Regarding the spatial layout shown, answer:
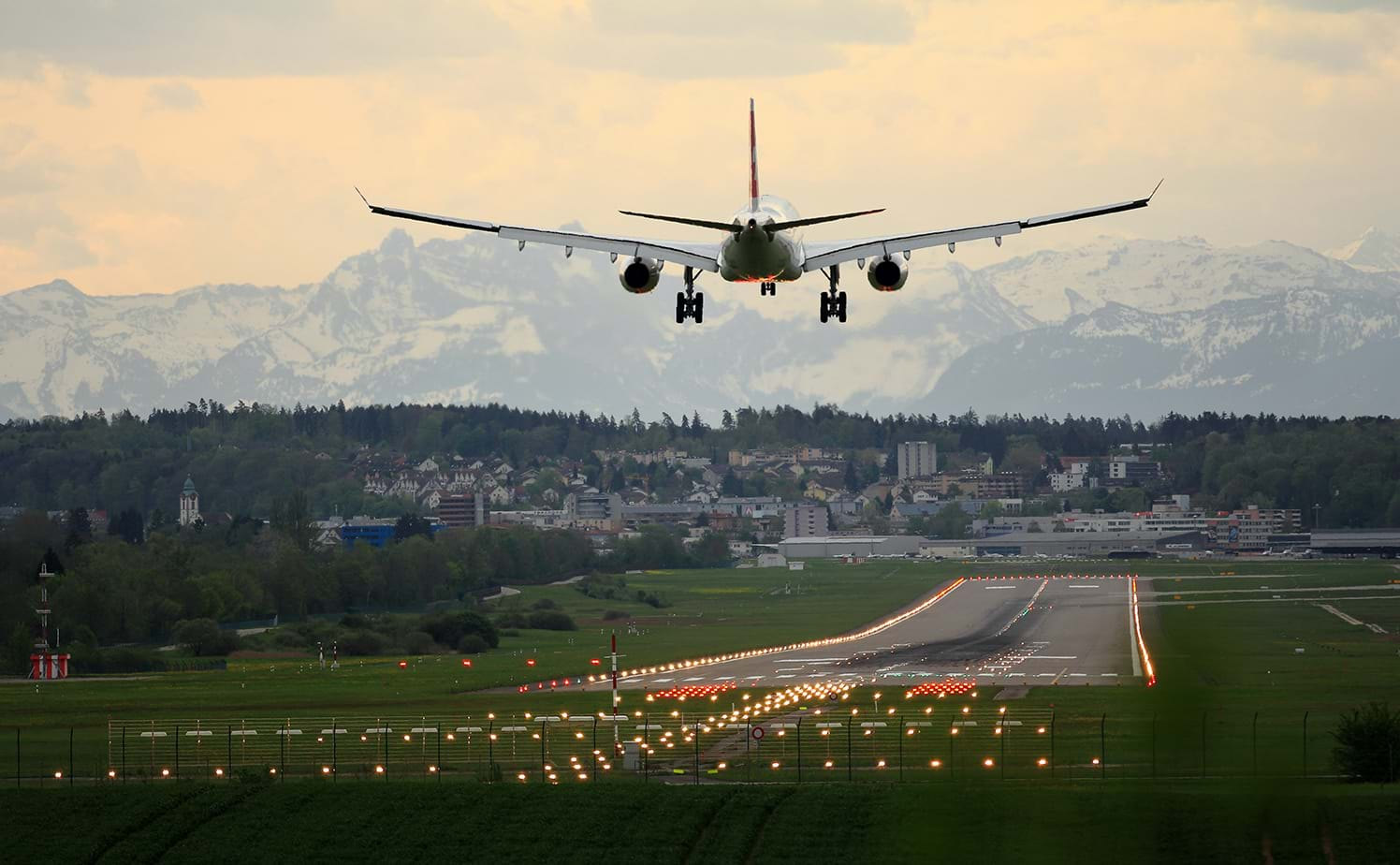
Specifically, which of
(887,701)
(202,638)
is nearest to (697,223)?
(887,701)

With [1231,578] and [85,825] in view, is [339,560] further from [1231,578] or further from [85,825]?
[85,825]

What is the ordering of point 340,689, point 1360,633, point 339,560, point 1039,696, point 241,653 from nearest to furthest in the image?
point 1039,696, point 340,689, point 1360,633, point 241,653, point 339,560

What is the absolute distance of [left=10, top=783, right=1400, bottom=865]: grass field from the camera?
48000mm

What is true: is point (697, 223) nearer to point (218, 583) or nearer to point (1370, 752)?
point (1370, 752)

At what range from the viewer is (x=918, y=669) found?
103438 millimetres

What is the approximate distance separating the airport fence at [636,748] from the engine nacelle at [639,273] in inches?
565

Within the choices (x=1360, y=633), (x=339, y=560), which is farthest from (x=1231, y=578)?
(x=339, y=560)

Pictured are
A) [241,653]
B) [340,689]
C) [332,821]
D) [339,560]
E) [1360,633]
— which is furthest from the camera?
[339,560]

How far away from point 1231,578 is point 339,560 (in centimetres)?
8208

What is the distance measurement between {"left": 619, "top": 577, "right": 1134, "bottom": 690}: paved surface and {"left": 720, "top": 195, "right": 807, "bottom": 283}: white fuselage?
37.5m

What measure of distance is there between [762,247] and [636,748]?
16604mm

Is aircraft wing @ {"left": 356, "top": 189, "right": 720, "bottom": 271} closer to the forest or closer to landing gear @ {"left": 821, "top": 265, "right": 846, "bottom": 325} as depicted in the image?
landing gear @ {"left": 821, "top": 265, "right": 846, "bottom": 325}

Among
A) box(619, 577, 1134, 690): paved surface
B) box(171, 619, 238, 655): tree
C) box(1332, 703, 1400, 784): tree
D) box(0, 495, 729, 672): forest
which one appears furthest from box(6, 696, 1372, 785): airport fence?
box(0, 495, 729, 672): forest

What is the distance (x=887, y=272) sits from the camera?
6397 centimetres
